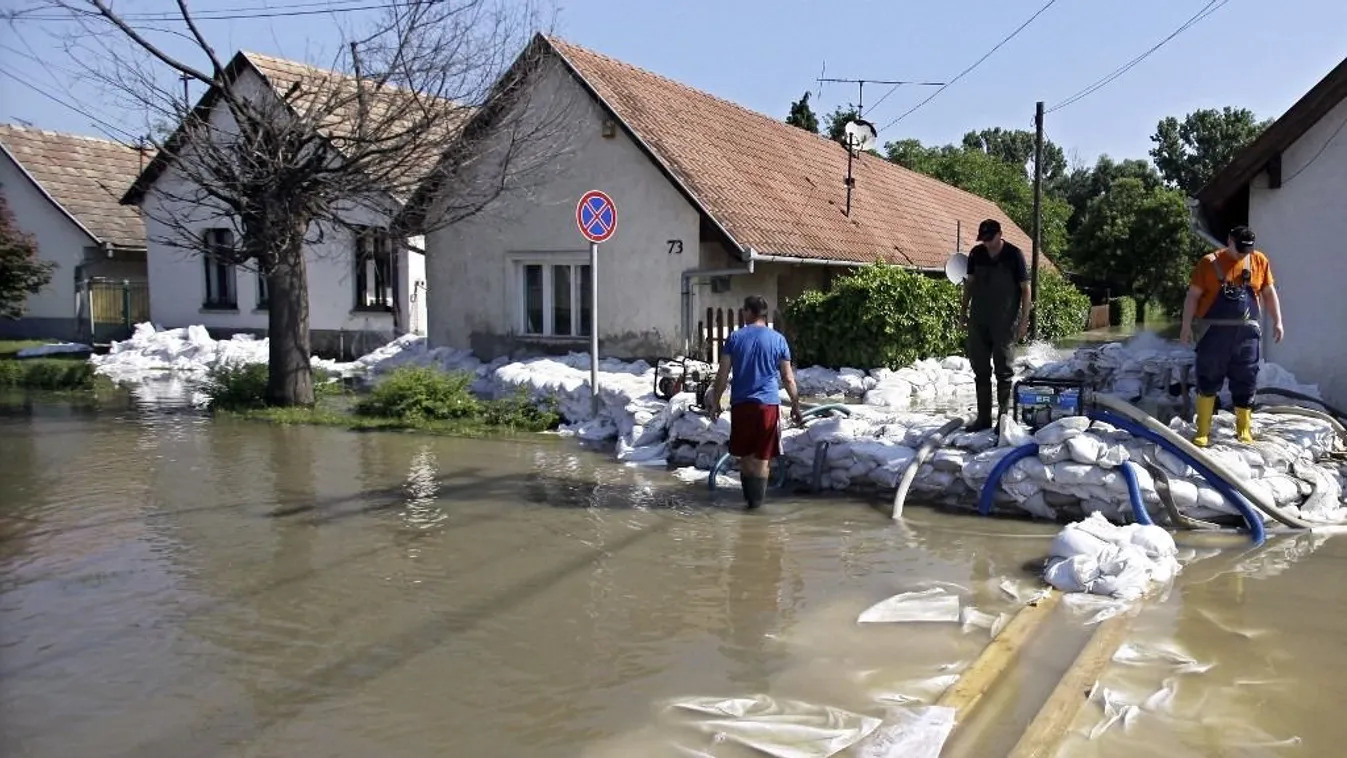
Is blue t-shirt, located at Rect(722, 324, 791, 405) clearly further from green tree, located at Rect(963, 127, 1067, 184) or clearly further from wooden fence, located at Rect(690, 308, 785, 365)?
green tree, located at Rect(963, 127, 1067, 184)

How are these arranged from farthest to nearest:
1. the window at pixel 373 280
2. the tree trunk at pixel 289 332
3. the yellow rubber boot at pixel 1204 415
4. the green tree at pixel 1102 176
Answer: the green tree at pixel 1102 176
the window at pixel 373 280
the tree trunk at pixel 289 332
the yellow rubber boot at pixel 1204 415

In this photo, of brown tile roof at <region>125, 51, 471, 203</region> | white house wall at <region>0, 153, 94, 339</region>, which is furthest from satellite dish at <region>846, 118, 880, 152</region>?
white house wall at <region>0, 153, 94, 339</region>

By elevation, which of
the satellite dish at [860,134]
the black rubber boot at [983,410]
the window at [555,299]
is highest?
the satellite dish at [860,134]

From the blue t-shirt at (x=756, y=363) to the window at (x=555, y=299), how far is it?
30.1ft

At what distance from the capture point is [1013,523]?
25.5ft

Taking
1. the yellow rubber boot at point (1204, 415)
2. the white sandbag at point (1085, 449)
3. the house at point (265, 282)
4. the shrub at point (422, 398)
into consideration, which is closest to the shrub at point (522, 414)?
the shrub at point (422, 398)

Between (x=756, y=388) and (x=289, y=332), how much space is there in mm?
8494

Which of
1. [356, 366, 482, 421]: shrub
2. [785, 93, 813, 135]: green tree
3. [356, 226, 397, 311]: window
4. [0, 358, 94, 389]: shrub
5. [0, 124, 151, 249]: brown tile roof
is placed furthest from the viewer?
[785, 93, 813, 135]: green tree

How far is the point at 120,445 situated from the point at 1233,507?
425 inches

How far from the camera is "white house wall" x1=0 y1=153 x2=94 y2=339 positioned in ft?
86.0

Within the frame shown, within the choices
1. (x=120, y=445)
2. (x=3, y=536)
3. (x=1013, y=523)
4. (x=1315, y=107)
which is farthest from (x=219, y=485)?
(x=1315, y=107)

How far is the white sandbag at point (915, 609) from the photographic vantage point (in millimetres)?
5617

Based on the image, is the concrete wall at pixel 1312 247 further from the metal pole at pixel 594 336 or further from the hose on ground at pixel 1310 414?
the metal pole at pixel 594 336

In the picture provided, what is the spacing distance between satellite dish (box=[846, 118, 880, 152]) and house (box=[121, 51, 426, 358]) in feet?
32.4
